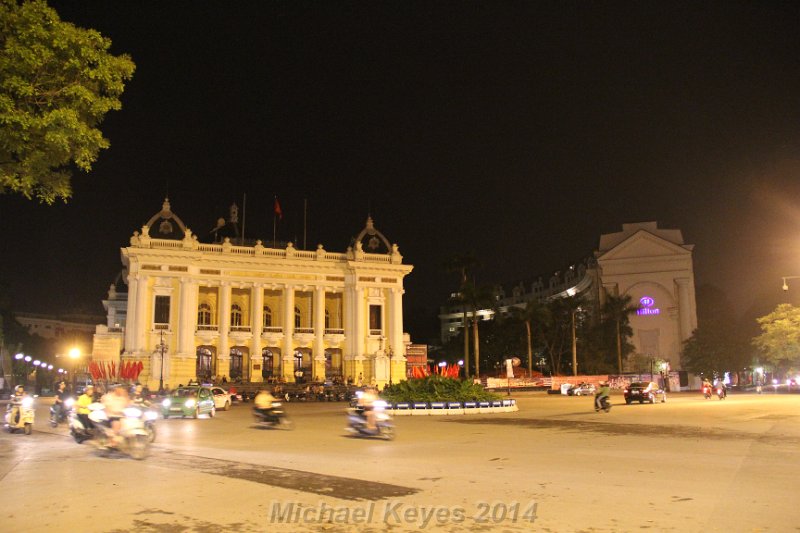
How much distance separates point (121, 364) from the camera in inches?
2143

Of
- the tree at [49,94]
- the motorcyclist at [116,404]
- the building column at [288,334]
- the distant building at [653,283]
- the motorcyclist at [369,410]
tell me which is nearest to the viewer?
the tree at [49,94]

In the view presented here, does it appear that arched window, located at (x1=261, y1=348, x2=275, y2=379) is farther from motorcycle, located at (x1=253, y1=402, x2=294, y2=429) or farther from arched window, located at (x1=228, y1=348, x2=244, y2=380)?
motorcycle, located at (x1=253, y1=402, x2=294, y2=429)

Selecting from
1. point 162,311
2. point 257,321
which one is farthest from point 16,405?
point 257,321

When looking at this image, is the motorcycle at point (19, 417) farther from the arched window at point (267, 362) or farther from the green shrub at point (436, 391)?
the arched window at point (267, 362)

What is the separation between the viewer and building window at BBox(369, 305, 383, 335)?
66.7 meters

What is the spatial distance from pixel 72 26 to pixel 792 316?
53.4m

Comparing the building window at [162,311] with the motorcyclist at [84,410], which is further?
the building window at [162,311]

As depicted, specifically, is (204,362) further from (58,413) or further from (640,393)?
(640,393)

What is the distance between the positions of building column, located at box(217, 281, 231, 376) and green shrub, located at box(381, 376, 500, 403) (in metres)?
32.7

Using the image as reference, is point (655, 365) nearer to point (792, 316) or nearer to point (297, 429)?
point (792, 316)

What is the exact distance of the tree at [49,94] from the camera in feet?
40.9

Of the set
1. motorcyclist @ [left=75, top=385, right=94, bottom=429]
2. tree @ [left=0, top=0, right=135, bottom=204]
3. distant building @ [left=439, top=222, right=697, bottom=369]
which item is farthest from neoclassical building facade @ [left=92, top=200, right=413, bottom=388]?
tree @ [left=0, top=0, right=135, bottom=204]

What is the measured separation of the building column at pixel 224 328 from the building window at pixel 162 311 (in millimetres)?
5001

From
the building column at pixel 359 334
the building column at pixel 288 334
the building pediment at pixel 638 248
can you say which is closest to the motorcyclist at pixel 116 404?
the building column at pixel 288 334
